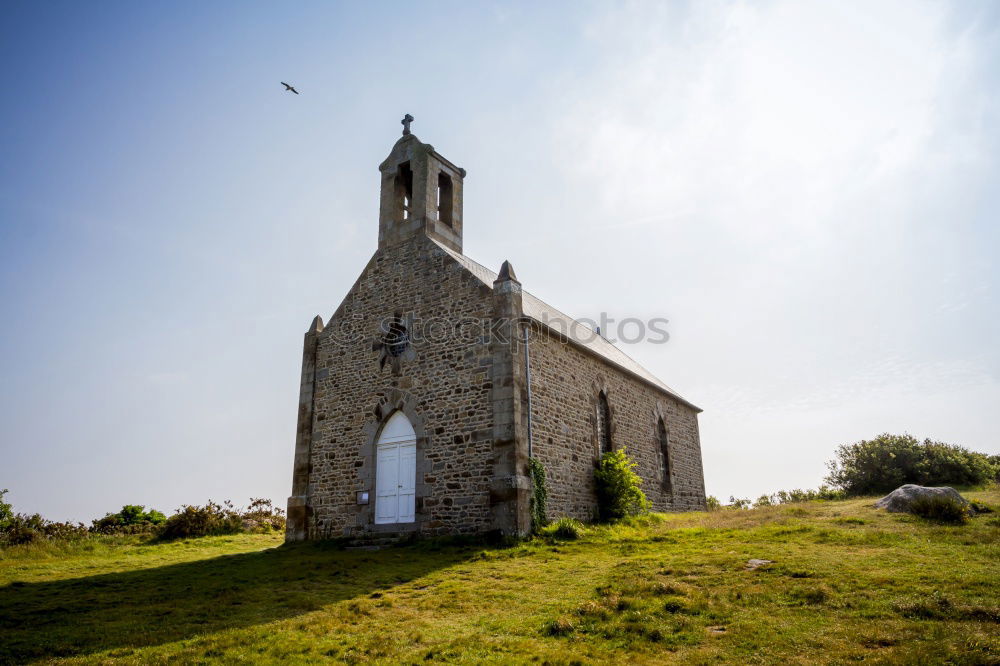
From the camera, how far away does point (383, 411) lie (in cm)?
1720

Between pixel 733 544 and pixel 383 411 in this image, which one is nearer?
pixel 733 544

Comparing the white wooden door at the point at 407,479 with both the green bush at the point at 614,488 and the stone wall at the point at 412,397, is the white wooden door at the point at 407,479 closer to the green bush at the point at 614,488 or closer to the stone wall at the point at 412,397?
the stone wall at the point at 412,397

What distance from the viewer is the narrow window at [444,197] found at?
2031 centimetres

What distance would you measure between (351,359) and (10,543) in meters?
10.5

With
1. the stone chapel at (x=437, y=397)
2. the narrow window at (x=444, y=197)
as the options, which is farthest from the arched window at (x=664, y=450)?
the narrow window at (x=444, y=197)

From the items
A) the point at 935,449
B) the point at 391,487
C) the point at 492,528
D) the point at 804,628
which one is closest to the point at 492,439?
the point at 492,528

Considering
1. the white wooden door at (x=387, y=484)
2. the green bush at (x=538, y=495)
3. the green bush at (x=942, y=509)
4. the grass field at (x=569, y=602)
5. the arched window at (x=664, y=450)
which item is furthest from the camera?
the arched window at (x=664, y=450)

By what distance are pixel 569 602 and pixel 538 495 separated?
246 inches

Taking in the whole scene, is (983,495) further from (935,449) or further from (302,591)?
(302,591)

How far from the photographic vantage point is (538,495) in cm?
1493

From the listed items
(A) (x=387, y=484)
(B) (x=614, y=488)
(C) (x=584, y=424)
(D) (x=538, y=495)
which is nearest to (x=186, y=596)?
(A) (x=387, y=484)

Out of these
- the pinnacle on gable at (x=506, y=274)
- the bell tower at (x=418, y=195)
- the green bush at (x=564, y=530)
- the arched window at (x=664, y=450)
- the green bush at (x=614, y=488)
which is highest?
the bell tower at (x=418, y=195)

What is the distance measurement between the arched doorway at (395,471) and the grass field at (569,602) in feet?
6.47

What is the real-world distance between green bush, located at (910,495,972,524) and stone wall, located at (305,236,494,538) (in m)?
8.82
